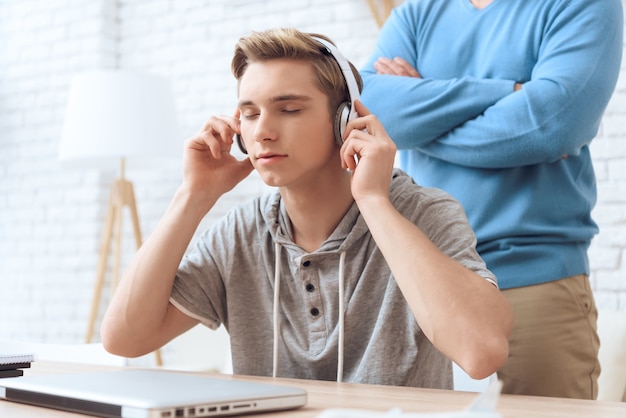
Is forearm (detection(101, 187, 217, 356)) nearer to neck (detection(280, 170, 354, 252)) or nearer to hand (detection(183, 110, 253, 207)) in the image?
hand (detection(183, 110, 253, 207))

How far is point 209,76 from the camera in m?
4.01

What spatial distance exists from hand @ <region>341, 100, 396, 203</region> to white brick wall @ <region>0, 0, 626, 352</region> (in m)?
2.40

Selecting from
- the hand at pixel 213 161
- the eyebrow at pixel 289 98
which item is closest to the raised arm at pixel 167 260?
the hand at pixel 213 161

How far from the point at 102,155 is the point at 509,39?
2160 mm

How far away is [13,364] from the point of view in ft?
4.36

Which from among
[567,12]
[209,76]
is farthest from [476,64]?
[209,76]

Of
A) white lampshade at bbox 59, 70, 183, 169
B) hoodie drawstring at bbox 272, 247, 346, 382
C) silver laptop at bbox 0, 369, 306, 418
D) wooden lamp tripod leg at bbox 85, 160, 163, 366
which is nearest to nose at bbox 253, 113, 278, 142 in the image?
hoodie drawstring at bbox 272, 247, 346, 382

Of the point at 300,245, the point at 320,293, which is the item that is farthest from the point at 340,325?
the point at 300,245

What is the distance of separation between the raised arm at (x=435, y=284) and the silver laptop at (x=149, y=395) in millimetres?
343

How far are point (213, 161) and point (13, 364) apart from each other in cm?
60

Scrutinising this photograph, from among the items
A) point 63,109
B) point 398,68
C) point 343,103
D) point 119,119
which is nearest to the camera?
point 343,103

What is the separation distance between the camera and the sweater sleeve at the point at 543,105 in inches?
66.2

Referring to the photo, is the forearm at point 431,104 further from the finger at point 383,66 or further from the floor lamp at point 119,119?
the floor lamp at point 119,119

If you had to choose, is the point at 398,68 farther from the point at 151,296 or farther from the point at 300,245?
the point at 151,296
